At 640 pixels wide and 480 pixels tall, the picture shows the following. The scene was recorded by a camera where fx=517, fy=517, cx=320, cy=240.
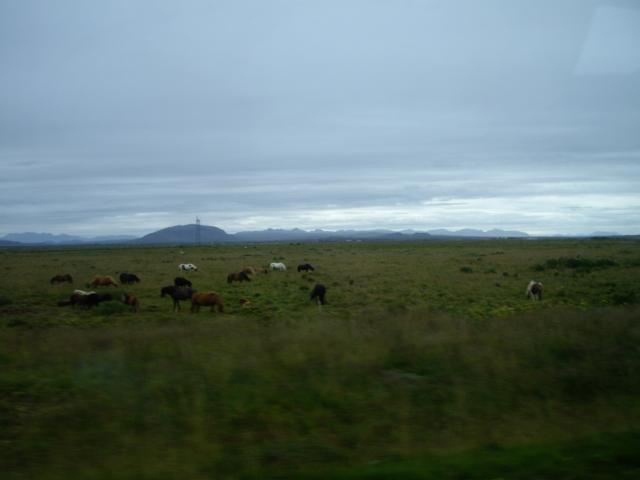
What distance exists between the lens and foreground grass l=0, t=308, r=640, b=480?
5.88m

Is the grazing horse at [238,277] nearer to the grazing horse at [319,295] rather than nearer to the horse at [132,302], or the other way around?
the grazing horse at [319,295]

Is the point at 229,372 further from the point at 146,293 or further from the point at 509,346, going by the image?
the point at 146,293

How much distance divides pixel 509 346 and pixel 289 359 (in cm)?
423

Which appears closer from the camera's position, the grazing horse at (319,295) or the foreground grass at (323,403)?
the foreground grass at (323,403)

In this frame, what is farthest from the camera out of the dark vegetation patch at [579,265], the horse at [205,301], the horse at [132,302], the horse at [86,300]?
the dark vegetation patch at [579,265]

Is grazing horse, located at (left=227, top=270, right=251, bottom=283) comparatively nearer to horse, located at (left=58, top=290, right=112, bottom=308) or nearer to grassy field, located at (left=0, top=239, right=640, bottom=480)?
horse, located at (left=58, top=290, right=112, bottom=308)

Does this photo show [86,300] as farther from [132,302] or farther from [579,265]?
[579,265]

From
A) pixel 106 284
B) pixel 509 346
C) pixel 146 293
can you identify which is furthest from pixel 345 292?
pixel 509 346

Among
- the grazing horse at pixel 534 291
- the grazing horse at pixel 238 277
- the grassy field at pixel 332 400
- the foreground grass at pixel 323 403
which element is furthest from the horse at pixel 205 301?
the grazing horse at pixel 534 291

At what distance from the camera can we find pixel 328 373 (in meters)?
8.49

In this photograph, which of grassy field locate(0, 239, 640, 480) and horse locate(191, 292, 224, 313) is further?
horse locate(191, 292, 224, 313)

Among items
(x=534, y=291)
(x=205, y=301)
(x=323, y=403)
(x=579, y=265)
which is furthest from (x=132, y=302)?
(x=579, y=265)

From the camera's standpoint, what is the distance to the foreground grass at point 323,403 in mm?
5883

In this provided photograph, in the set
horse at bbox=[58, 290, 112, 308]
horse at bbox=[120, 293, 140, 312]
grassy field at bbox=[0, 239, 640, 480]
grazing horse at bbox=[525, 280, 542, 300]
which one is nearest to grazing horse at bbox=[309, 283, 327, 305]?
horse at bbox=[120, 293, 140, 312]
